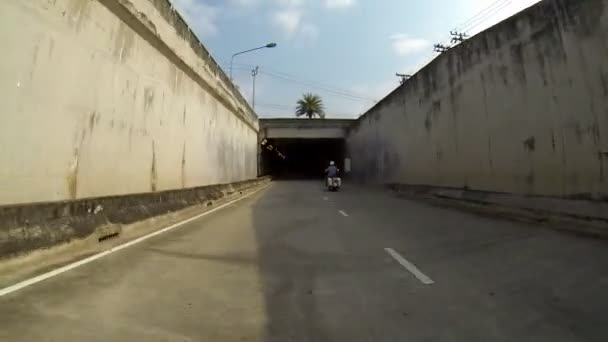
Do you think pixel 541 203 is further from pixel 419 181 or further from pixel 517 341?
pixel 419 181

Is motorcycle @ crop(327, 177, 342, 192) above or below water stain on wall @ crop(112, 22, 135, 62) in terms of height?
below

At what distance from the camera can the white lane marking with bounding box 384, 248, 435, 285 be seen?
5.39 m

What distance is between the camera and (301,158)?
8288 cm

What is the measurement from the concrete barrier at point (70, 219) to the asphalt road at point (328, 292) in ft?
2.96


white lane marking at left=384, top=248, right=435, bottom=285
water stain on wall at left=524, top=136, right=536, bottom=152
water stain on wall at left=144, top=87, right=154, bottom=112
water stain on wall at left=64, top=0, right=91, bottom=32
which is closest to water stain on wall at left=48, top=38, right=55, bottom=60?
water stain on wall at left=64, top=0, right=91, bottom=32

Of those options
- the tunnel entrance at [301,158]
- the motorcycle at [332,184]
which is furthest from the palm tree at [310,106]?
the motorcycle at [332,184]

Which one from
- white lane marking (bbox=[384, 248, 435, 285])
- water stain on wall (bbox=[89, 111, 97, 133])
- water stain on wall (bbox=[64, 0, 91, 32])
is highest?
water stain on wall (bbox=[64, 0, 91, 32])

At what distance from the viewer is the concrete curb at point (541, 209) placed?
8.78 m

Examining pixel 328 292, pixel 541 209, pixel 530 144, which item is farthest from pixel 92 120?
pixel 530 144

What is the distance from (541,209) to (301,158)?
72.7 metres

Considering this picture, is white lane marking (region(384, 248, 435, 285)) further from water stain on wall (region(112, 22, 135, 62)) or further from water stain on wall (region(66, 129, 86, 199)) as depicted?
water stain on wall (region(112, 22, 135, 62))

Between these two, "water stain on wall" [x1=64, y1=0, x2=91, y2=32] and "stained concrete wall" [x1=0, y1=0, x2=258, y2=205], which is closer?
"stained concrete wall" [x1=0, y1=0, x2=258, y2=205]

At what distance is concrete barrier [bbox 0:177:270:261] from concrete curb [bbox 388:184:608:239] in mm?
9394

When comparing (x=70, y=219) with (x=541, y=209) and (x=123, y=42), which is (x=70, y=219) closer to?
(x=123, y=42)
